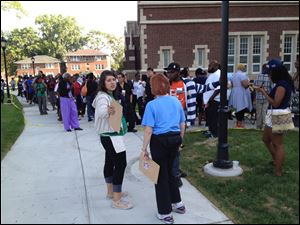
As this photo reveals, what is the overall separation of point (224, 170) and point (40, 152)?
3931mm

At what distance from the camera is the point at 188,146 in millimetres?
7246

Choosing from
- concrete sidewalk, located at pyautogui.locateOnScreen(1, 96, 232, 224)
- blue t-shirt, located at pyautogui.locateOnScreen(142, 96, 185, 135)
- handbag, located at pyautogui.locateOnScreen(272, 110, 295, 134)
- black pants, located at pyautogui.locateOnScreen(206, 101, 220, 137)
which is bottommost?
concrete sidewalk, located at pyautogui.locateOnScreen(1, 96, 232, 224)

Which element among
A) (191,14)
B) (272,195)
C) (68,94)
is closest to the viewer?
(272,195)

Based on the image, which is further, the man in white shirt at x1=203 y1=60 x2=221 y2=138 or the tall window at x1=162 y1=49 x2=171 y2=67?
the tall window at x1=162 y1=49 x2=171 y2=67

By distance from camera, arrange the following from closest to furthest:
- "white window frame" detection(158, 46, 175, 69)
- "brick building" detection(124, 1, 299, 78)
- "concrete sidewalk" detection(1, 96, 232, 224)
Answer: "concrete sidewalk" detection(1, 96, 232, 224)
"brick building" detection(124, 1, 299, 78)
"white window frame" detection(158, 46, 175, 69)

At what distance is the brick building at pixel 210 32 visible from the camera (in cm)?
2145

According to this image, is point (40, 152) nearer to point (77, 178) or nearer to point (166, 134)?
point (77, 178)

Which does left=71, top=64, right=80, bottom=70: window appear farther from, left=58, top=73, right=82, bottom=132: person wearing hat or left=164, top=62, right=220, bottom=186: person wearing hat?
left=164, top=62, right=220, bottom=186: person wearing hat

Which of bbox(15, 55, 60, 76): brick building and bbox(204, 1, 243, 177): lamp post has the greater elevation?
bbox(15, 55, 60, 76): brick building

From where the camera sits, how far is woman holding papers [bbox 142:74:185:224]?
3.71 m

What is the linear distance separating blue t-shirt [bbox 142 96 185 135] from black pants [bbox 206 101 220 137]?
13.3 ft

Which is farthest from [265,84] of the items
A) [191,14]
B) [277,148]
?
[191,14]

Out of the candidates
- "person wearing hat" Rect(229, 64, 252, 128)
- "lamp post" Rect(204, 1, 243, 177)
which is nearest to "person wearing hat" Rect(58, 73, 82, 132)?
"person wearing hat" Rect(229, 64, 252, 128)

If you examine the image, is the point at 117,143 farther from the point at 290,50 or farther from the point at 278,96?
A: the point at 290,50
